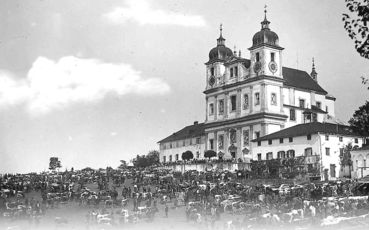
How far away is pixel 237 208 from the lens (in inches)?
1125

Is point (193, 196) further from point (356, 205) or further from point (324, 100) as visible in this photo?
point (324, 100)

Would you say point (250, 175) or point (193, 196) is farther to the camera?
point (250, 175)

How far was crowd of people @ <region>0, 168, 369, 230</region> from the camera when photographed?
24141mm

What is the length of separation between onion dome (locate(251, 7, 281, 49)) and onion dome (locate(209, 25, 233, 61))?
8.66 meters

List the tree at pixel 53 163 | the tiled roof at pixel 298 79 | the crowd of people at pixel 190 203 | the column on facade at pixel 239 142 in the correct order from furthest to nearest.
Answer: the tiled roof at pixel 298 79 < the column on facade at pixel 239 142 < the tree at pixel 53 163 < the crowd of people at pixel 190 203

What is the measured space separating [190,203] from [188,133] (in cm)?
4799

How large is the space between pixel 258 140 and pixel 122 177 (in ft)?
63.2

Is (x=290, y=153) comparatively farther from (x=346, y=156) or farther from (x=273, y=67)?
(x=273, y=67)

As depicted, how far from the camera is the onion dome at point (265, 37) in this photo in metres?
63.8

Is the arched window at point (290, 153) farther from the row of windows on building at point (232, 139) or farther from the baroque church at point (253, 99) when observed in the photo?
the row of windows on building at point (232, 139)

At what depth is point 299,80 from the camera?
71000mm

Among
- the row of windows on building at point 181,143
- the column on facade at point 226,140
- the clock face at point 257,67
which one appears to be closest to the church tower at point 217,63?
the clock face at point 257,67

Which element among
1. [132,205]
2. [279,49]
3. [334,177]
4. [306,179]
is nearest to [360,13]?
[132,205]

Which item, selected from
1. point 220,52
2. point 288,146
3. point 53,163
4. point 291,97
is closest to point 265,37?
point 291,97
